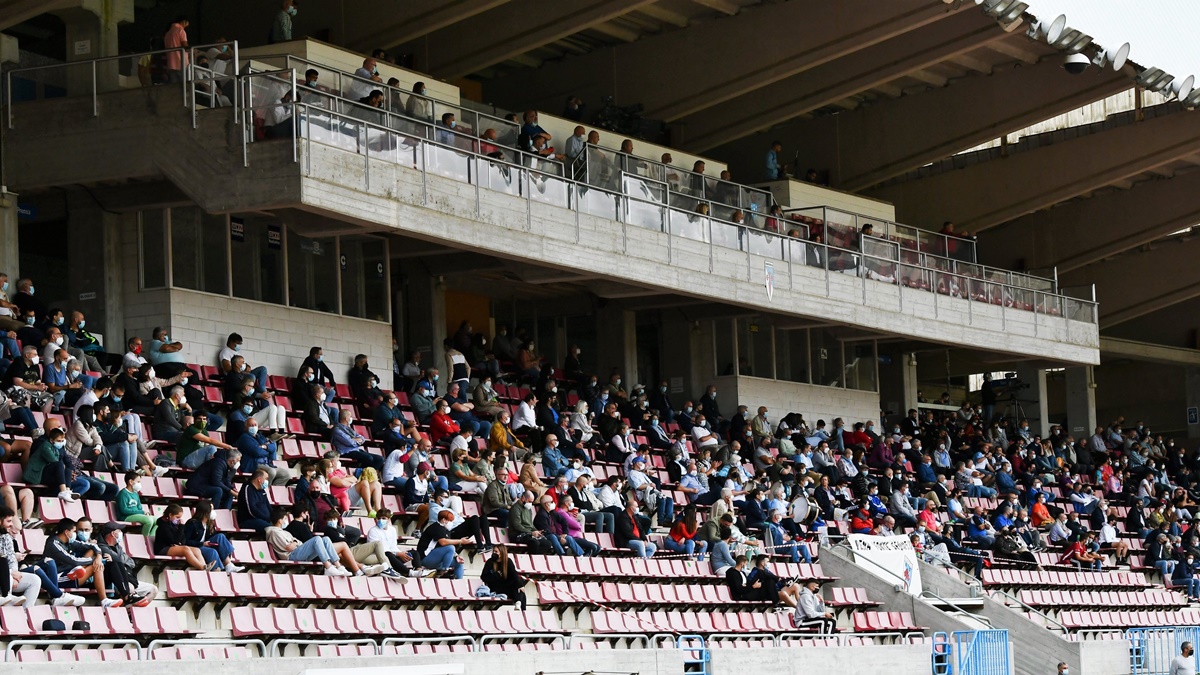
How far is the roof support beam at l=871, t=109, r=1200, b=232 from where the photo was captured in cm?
3306

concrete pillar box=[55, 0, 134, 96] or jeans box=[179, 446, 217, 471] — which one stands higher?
concrete pillar box=[55, 0, 134, 96]

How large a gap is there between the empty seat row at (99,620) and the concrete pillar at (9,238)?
285 inches

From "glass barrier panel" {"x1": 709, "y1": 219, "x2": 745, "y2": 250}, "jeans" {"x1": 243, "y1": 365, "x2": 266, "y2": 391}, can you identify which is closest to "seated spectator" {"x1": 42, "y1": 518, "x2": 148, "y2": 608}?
"jeans" {"x1": 243, "y1": 365, "x2": 266, "y2": 391}

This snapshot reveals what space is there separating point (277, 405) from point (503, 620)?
4768 millimetres

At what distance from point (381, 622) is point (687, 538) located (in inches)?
263

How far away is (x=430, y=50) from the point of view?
87.9 ft

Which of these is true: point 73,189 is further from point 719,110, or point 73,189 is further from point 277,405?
point 719,110

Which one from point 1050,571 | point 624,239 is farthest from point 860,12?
point 1050,571

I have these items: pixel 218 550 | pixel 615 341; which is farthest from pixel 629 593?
pixel 615 341

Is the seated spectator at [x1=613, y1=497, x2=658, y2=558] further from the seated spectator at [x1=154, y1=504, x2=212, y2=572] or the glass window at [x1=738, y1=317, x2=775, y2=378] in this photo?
the glass window at [x1=738, y1=317, x2=775, y2=378]

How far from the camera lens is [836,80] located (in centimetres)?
3053

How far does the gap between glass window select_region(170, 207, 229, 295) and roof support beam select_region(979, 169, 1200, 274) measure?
21076mm

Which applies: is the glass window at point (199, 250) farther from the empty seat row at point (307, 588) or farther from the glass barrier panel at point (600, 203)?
the empty seat row at point (307, 588)

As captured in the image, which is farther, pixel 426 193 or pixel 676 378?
pixel 676 378
